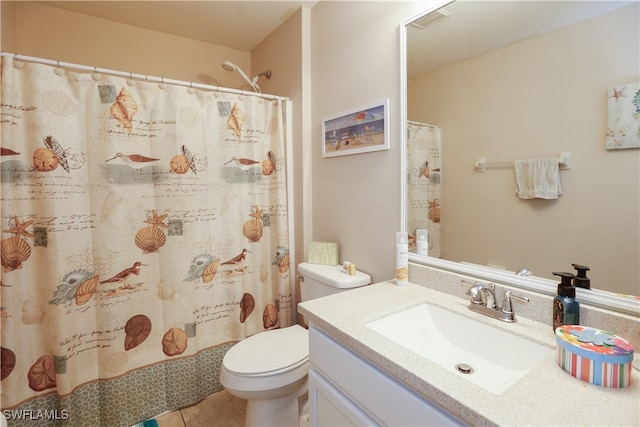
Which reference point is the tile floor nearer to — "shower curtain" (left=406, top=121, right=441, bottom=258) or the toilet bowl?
the toilet bowl

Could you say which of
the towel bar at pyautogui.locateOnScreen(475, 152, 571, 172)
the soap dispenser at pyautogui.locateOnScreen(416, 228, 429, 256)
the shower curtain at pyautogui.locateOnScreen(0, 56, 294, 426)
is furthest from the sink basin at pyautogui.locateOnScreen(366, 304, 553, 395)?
the shower curtain at pyautogui.locateOnScreen(0, 56, 294, 426)

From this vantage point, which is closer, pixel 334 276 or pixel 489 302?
pixel 489 302

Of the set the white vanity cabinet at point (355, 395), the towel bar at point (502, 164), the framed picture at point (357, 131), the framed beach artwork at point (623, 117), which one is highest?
the framed picture at point (357, 131)

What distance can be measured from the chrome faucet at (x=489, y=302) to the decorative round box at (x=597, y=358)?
0.81 ft

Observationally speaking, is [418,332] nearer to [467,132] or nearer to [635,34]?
[467,132]

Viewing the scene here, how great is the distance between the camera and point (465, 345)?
100cm

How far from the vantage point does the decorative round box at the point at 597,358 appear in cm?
65

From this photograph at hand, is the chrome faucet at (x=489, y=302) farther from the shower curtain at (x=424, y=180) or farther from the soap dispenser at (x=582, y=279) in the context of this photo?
the shower curtain at (x=424, y=180)

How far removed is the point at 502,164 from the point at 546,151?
0.14 meters

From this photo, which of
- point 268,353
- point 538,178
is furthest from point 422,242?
point 268,353

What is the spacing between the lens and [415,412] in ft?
2.35

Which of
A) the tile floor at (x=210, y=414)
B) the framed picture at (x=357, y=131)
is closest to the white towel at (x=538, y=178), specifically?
the framed picture at (x=357, y=131)

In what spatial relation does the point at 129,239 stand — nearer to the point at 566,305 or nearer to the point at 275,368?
the point at 275,368

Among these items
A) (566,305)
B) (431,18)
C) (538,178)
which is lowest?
(566,305)
